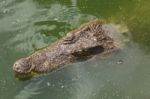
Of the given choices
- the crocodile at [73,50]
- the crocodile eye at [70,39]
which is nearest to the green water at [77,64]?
the crocodile at [73,50]

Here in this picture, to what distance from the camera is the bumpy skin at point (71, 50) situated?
728 centimetres

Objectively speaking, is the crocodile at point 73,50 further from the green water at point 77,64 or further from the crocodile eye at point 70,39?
the green water at point 77,64

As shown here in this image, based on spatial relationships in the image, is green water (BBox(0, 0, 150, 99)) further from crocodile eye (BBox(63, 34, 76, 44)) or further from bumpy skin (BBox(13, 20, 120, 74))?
crocodile eye (BBox(63, 34, 76, 44))

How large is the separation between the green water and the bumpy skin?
17 cm

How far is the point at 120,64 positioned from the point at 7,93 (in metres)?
2.27

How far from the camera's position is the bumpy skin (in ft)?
A: 23.9

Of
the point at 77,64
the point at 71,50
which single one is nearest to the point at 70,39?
the point at 71,50

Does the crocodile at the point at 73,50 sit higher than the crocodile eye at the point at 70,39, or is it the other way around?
the crocodile eye at the point at 70,39

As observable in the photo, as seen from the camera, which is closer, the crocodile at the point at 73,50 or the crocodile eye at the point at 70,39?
the crocodile at the point at 73,50

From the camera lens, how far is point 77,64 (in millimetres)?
7465

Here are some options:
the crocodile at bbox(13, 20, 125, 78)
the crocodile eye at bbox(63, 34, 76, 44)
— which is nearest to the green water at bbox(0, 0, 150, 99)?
the crocodile at bbox(13, 20, 125, 78)

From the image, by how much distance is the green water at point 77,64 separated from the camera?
7.32 metres

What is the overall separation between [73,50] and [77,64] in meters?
0.28

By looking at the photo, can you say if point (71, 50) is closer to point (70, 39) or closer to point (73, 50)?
point (73, 50)
